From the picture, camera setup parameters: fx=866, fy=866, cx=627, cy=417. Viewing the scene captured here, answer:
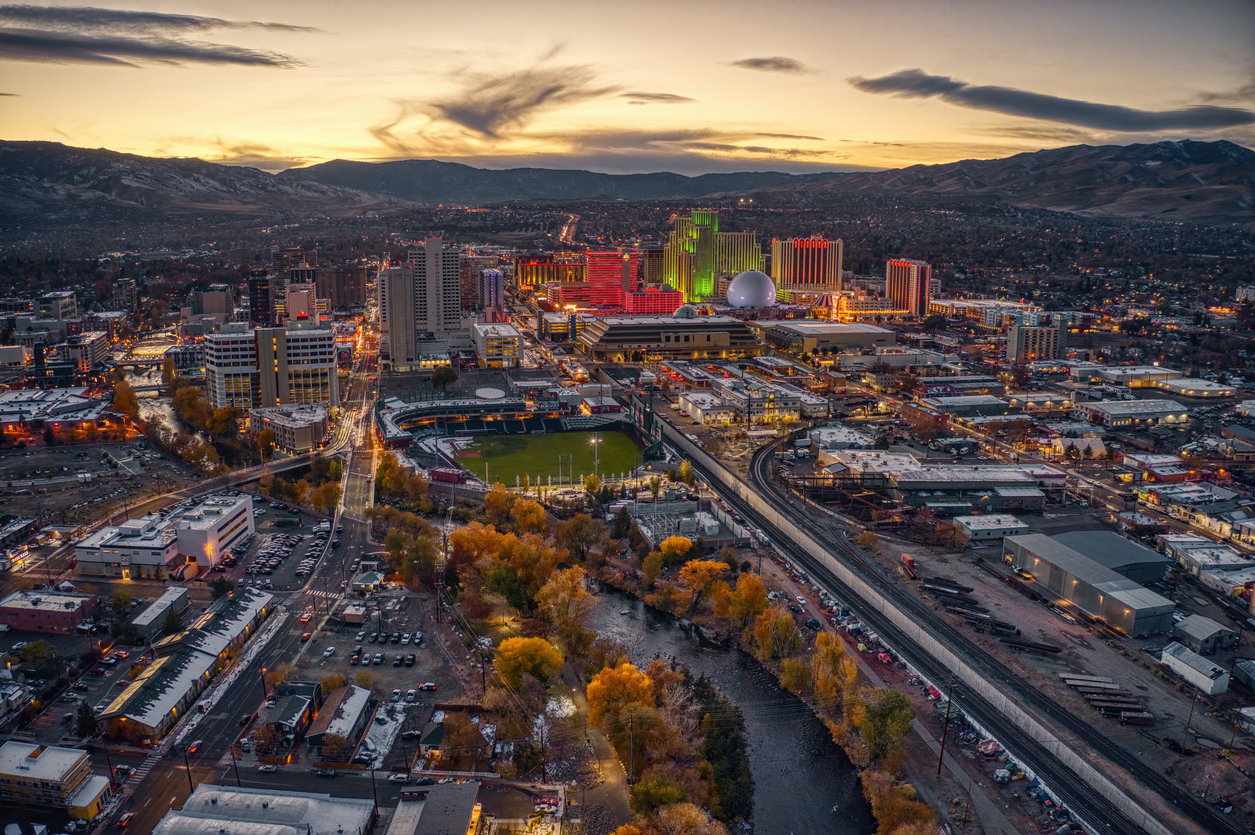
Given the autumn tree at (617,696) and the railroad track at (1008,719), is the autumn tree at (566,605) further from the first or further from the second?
the railroad track at (1008,719)

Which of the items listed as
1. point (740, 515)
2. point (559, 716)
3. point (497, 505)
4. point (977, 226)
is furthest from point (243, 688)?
point (977, 226)

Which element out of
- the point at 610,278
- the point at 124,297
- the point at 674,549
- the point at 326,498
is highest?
the point at 610,278

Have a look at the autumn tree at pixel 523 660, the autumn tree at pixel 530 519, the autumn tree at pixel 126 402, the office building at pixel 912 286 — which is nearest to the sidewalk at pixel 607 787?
the autumn tree at pixel 523 660

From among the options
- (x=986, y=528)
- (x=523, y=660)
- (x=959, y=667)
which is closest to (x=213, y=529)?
(x=523, y=660)

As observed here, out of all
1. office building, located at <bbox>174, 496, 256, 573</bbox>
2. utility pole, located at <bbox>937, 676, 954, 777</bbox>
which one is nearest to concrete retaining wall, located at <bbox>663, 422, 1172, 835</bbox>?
utility pole, located at <bbox>937, 676, 954, 777</bbox>

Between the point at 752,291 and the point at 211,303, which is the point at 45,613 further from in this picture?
the point at 752,291

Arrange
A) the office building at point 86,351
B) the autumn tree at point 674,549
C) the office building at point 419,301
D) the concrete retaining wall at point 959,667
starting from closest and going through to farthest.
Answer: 1. the concrete retaining wall at point 959,667
2. the autumn tree at point 674,549
3. the office building at point 86,351
4. the office building at point 419,301
